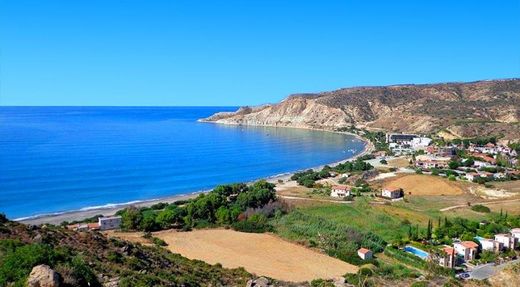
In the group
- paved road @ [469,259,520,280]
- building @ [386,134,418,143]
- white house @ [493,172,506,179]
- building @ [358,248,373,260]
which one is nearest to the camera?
paved road @ [469,259,520,280]

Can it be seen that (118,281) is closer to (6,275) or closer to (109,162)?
(6,275)

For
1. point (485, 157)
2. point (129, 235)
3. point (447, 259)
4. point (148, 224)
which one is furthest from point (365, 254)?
point (485, 157)

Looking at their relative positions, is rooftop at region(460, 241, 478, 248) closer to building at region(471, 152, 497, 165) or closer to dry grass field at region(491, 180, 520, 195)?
dry grass field at region(491, 180, 520, 195)

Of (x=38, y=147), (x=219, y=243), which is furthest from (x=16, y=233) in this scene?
(x=38, y=147)

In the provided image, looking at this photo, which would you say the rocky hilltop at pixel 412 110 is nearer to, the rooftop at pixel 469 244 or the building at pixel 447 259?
the rooftop at pixel 469 244

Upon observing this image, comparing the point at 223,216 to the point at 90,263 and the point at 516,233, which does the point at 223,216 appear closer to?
the point at 516,233

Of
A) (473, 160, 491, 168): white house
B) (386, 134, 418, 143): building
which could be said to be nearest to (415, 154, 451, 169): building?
(473, 160, 491, 168): white house
